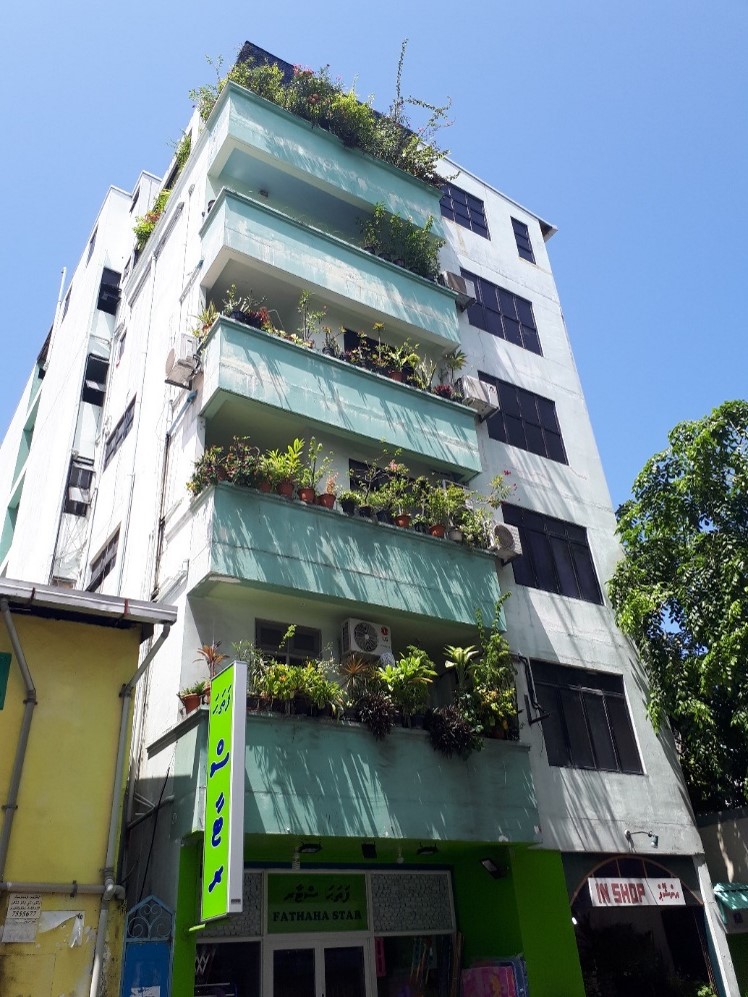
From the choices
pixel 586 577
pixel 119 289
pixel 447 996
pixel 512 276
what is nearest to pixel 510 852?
pixel 447 996

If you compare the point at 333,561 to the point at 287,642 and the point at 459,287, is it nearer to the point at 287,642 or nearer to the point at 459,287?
the point at 287,642

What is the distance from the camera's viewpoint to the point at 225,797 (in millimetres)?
8758

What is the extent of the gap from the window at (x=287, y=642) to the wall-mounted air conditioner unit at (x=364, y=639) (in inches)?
18.7

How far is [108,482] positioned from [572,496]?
10.4 metres

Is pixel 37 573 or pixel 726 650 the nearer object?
pixel 726 650

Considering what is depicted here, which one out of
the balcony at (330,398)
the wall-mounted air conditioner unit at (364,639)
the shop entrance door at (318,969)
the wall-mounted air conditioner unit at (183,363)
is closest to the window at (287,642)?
the wall-mounted air conditioner unit at (364,639)

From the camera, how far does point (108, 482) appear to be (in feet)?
58.3

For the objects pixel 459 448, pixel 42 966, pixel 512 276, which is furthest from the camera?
pixel 512 276

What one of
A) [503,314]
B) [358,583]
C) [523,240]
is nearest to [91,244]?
[523,240]

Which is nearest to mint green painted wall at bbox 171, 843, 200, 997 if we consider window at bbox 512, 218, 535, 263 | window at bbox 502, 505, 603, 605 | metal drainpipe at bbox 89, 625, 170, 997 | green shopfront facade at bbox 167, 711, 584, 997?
green shopfront facade at bbox 167, 711, 584, 997

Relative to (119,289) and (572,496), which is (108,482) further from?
(572,496)

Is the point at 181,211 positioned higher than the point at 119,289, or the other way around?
the point at 119,289

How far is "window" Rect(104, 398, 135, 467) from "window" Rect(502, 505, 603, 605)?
340 inches

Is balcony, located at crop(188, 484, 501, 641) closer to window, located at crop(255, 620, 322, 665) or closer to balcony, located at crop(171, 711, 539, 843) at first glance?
window, located at crop(255, 620, 322, 665)
